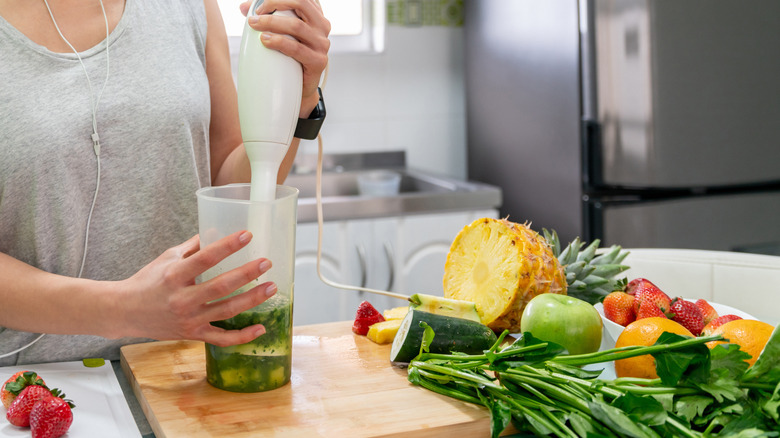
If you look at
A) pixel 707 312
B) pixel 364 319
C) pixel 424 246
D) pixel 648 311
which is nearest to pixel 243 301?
pixel 364 319

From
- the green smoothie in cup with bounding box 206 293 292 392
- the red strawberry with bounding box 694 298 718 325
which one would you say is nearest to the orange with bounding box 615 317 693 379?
the red strawberry with bounding box 694 298 718 325

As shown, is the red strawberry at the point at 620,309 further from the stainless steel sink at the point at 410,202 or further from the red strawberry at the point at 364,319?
the stainless steel sink at the point at 410,202

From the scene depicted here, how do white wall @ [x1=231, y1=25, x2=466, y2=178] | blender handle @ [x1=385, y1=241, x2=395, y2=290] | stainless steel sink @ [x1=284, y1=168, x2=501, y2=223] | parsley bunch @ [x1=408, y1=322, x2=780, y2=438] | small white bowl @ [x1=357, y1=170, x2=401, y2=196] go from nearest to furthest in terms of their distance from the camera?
parsley bunch @ [x1=408, y1=322, x2=780, y2=438], stainless steel sink @ [x1=284, y1=168, x2=501, y2=223], blender handle @ [x1=385, y1=241, x2=395, y2=290], small white bowl @ [x1=357, y1=170, x2=401, y2=196], white wall @ [x1=231, y1=25, x2=466, y2=178]

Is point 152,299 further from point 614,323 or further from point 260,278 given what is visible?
point 614,323

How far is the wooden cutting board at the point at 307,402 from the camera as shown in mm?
802

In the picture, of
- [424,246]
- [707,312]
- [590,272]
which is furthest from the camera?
[424,246]

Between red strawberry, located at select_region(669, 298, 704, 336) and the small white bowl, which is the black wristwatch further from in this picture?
the small white bowl

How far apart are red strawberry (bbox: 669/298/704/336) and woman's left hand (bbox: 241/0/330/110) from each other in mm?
581

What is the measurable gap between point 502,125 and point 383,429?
1.89 metres

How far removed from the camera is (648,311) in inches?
39.6

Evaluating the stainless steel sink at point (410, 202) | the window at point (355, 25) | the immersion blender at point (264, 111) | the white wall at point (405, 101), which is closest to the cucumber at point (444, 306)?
the immersion blender at point (264, 111)

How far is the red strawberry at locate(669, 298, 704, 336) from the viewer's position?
1012 millimetres

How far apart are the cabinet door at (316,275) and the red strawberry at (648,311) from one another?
1.25 metres

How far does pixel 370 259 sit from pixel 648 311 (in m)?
1.30
